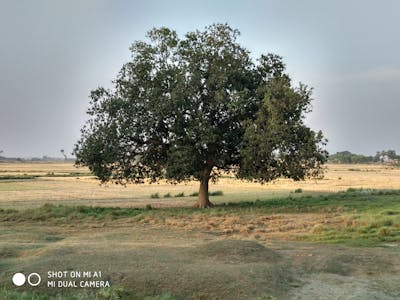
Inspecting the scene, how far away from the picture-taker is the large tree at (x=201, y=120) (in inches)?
1175

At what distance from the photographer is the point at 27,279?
12.1 meters

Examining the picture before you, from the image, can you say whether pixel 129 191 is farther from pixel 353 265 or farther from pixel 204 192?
pixel 353 265

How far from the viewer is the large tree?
29844 millimetres

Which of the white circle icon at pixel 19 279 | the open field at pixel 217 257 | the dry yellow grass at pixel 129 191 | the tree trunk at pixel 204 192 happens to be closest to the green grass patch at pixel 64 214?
the open field at pixel 217 257

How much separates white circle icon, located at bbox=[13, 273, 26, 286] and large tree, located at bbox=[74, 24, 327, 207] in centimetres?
1816

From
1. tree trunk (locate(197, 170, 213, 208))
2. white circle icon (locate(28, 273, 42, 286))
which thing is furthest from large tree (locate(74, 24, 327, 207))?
white circle icon (locate(28, 273, 42, 286))

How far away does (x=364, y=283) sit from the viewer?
12750 millimetres

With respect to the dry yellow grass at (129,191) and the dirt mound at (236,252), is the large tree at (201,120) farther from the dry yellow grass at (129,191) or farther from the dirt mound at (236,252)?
the dirt mound at (236,252)

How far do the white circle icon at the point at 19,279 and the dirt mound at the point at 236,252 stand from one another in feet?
16.8

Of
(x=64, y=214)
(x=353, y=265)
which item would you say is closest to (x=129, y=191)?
(x=64, y=214)

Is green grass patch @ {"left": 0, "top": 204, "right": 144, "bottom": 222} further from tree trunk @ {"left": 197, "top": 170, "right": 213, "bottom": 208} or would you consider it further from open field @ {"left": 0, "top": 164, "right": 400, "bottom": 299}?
tree trunk @ {"left": 197, "top": 170, "right": 213, "bottom": 208}

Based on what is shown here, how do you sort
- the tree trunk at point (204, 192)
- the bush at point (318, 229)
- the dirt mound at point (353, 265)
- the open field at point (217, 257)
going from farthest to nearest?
the tree trunk at point (204, 192) < the bush at point (318, 229) < the dirt mound at point (353, 265) < the open field at point (217, 257)

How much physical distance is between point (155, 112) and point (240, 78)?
637cm

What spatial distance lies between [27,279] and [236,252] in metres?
6.20
